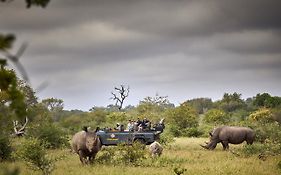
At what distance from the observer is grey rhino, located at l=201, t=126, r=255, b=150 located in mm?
30422

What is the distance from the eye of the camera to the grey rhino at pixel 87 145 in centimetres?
2097

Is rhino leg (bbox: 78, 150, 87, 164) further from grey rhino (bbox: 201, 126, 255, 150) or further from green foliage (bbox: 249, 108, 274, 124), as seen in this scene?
green foliage (bbox: 249, 108, 274, 124)

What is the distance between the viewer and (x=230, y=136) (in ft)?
100

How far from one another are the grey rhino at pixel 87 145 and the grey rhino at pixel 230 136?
36.9 ft

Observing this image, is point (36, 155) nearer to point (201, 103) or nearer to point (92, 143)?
point (92, 143)

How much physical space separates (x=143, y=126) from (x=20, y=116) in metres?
25.0

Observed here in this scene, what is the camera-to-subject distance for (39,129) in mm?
30891

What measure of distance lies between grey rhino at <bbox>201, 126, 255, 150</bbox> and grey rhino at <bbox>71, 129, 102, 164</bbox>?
36.9ft

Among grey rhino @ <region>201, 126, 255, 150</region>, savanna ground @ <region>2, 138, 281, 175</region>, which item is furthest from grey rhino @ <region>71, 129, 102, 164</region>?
grey rhino @ <region>201, 126, 255, 150</region>

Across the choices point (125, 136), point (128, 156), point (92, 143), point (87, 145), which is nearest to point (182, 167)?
point (128, 156)

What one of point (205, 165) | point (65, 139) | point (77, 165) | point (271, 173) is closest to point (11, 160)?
point (77, 165)

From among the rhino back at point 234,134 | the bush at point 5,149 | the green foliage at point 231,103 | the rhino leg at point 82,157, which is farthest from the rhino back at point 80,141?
the green foliage at point 231,103

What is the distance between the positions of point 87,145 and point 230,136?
42.3 feet

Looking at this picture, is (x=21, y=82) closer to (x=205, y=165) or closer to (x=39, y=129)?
(x=39, y=129)
